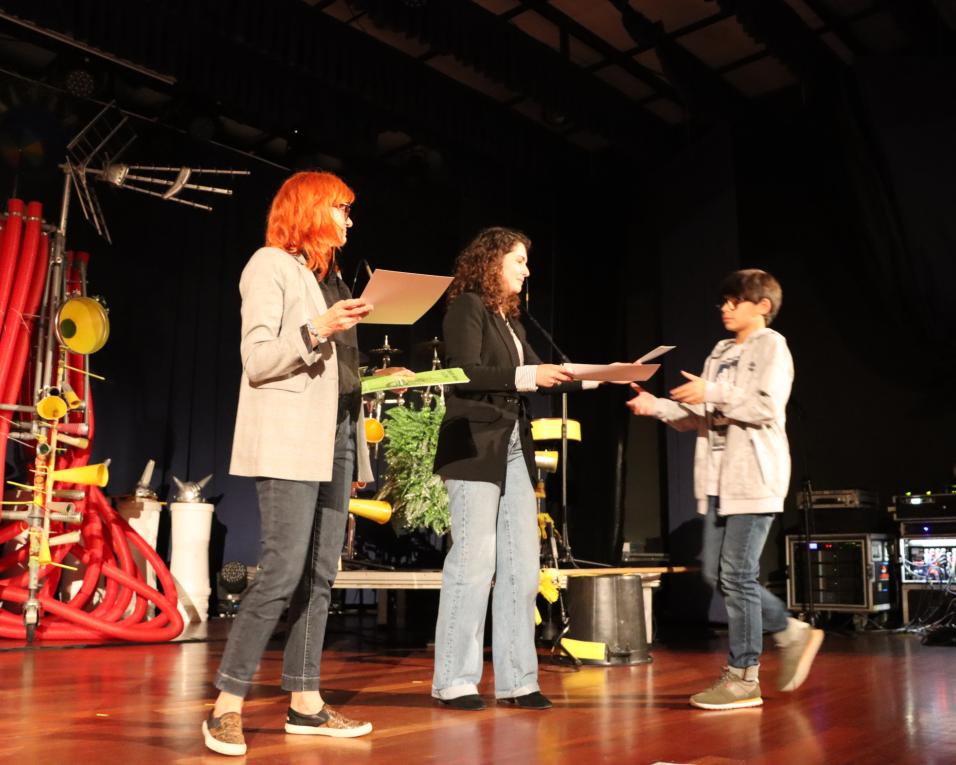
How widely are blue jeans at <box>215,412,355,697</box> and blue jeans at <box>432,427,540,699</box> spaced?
458mm

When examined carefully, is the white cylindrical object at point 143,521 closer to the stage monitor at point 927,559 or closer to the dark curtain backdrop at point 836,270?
the dark curtain backdrop at point 836,270

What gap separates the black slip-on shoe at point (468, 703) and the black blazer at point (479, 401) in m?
0.61

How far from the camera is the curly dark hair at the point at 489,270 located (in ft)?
9.25

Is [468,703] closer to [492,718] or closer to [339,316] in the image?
[492,718]

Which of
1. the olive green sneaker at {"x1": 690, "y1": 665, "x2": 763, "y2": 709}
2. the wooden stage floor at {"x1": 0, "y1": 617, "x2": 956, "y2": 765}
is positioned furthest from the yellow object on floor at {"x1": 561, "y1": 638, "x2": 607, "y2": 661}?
the olive green sneaker at {"x1": 690, "y1": 665, "x2": 763, "y2": 709}

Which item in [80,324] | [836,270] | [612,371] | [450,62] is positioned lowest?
[612,371]

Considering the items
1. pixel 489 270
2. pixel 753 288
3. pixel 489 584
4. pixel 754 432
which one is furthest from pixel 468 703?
pixel 753 288

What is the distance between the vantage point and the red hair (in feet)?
7.23

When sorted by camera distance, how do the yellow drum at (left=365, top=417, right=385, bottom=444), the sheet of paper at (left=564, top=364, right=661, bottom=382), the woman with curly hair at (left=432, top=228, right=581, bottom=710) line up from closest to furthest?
the sheet of paper at (left=564, top=364, right=661, bottom=382)
the woman with curly hair at (left=432, top=228, right=581, bottom=710)
the yellow drum at (left=365, top=417, right=385, bottom=444)

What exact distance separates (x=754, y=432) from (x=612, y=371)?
672 mm

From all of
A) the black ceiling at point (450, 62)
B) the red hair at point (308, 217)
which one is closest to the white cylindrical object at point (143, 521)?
the black ceiling at point (450, 62)

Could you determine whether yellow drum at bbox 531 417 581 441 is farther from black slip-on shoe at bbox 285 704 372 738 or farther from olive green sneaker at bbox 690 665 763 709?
black slip-on shoe at bbox 285 704 372 738

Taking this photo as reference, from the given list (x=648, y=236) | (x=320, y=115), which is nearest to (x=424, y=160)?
(x=320, y=115)

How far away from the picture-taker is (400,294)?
2123 mm
